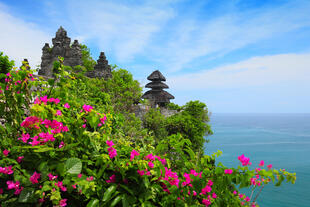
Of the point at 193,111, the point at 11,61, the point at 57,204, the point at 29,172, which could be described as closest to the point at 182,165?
the point at 57,204

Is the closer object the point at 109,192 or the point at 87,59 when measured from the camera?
the point at 109,192

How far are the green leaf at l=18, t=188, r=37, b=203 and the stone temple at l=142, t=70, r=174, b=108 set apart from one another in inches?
746

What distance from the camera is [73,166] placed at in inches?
80.2

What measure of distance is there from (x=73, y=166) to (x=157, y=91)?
64.7ft

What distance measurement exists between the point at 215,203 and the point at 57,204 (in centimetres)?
187

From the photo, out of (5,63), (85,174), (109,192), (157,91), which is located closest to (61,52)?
(157,91)

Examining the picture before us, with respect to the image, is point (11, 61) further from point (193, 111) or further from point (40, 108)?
point (193, 111)

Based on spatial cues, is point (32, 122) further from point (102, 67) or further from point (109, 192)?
point (102, 67)

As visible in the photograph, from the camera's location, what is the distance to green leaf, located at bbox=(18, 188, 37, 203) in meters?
1.89

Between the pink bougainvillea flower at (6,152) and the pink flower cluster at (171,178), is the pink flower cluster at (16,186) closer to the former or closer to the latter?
the pink bougainvillea flower at (6,152)

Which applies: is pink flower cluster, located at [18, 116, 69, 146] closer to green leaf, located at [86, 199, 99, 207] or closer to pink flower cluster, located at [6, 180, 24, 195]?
pink flower cluster, located at [6, 180, 24, 195]

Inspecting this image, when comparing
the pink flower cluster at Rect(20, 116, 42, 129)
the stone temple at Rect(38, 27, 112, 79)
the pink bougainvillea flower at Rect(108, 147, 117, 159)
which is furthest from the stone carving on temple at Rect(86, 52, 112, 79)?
the pink bougainvillea flower at Rect(108, 147, 117, 159)

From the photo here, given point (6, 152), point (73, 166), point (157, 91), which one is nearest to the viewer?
point (73, 166)

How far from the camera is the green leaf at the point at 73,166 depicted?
2.00 meters
